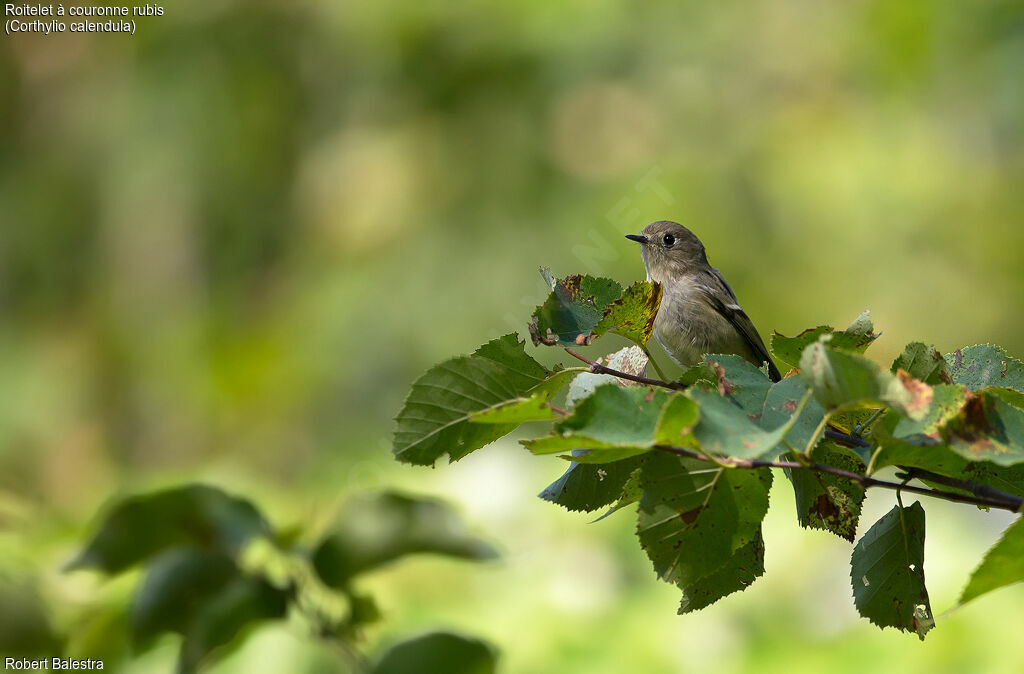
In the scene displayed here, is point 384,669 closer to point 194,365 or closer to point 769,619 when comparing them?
point 769,619

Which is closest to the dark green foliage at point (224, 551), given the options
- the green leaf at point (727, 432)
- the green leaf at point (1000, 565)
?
the green leaf at point (727, 432)

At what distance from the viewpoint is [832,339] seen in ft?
2.50

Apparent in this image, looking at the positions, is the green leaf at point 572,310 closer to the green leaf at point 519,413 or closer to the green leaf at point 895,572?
the green leaf at point 519,413

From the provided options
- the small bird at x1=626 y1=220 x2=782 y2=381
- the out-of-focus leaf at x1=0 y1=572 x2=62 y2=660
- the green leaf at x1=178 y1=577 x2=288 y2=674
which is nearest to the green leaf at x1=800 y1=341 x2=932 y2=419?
Answer: the green leaf at x1=178 y1=577 x2=288 y2=674

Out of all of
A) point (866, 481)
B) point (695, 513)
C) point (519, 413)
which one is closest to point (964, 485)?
point (866, 481)

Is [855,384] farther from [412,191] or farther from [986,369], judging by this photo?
[412,191]

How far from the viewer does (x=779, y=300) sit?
5.23 metres

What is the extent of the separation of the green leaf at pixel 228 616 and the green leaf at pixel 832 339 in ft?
1.80

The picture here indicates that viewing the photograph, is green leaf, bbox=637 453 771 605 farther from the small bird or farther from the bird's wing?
the bird's wing

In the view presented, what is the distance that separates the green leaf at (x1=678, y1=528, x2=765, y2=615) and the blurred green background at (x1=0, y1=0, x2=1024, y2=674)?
230 cm

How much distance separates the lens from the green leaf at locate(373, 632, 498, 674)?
0.89 m

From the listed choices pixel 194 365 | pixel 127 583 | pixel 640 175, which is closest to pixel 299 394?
pixel 194 365

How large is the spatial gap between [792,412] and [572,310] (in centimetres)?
23

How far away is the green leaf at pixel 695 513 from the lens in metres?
0.78
